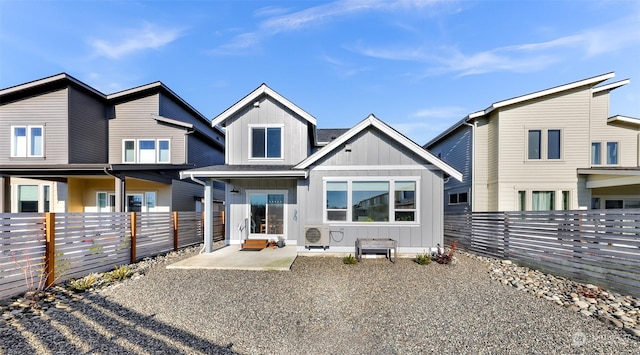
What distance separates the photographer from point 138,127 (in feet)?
44.3

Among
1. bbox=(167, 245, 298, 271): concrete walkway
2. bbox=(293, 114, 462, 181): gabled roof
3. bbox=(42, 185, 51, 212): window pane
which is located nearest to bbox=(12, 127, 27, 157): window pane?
bbox=(42, 185, 51, 212): window pane

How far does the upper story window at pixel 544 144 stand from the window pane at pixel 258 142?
38.1ft

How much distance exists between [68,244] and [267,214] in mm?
5865

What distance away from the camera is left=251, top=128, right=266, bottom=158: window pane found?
10.6 metres

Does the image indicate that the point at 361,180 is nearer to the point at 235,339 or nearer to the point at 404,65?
the point at 235,339

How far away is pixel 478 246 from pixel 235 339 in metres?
9.46

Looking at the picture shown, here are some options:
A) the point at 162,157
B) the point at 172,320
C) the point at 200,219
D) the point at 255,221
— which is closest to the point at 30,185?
the point at 162,157

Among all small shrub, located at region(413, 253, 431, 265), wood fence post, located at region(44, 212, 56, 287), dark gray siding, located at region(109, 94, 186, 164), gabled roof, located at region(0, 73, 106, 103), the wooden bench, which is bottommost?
small shrub, located at region(413, 253, 431, 265)

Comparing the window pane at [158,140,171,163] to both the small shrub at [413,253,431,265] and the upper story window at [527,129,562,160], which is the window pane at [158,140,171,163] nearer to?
the small shrub at [413,253,431,265]

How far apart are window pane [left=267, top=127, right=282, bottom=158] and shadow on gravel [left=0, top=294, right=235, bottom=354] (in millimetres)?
6984

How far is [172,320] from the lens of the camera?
4285 mm

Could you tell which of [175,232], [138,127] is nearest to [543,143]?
[175,232]

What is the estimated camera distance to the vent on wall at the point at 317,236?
8633 millimetres

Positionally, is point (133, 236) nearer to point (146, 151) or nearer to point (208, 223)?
point (208, 223)
